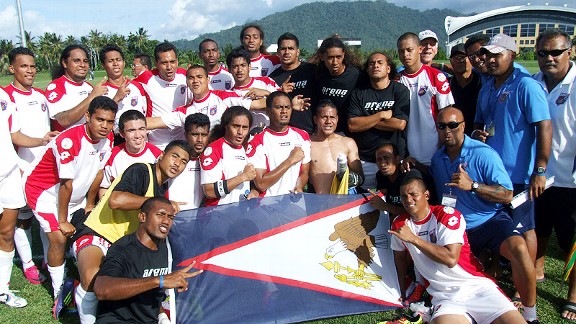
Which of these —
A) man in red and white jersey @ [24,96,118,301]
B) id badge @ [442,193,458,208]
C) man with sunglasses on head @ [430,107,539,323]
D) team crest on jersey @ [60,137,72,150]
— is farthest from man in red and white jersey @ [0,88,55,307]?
man with sunglasses on head @ [430,107,539,323]

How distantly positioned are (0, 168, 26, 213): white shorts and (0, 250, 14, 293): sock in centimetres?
53

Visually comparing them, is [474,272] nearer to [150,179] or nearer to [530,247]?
[530,247]

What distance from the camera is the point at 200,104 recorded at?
6047 millimetres

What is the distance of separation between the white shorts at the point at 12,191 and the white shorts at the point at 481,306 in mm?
4668

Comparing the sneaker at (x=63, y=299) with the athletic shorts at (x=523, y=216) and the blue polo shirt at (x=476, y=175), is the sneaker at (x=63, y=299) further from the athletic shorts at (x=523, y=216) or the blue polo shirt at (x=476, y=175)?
the athletic shorts at (x=523, y=216)

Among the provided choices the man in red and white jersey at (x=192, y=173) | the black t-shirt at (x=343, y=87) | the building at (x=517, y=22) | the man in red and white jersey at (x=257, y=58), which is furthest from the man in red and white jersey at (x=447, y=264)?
the building at (x=517, y=22)

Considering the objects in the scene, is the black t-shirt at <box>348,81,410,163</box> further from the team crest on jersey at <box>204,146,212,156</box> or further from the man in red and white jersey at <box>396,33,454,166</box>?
the team crest on jersey at <box>204,146,212,156</box>

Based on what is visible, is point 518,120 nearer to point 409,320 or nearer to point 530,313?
point 530,313

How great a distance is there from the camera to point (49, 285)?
218 inches

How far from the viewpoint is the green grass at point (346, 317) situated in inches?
178

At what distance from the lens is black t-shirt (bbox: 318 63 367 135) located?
6.03 meters

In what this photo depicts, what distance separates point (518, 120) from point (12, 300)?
19.1ft

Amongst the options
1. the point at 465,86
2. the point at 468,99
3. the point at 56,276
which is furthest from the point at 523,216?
the point at 56,276

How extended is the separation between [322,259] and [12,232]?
3.59m
